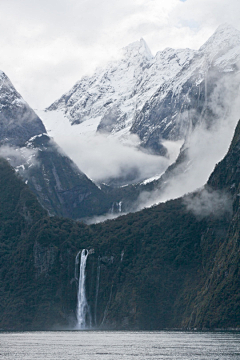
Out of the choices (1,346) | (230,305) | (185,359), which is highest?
(230,305)

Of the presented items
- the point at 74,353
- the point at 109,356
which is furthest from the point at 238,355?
the point at 74,353

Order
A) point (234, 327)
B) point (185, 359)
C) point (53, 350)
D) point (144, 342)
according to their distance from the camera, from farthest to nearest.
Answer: point (234, 327) → point (144, 342) → point (53, 350) → point (185, 359)

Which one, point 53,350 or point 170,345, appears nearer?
point 53,350

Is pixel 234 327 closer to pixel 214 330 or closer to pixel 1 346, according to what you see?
pixel 214 330

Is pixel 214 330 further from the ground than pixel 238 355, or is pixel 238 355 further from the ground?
pixel 214 330

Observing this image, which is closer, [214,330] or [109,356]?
[109,356]

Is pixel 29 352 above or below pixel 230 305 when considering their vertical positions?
below

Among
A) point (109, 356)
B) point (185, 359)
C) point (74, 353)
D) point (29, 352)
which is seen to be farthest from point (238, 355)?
point (29, 352)

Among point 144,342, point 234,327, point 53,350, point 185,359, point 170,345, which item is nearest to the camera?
point 185,359

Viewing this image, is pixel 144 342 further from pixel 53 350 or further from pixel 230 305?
pixel 230 305
